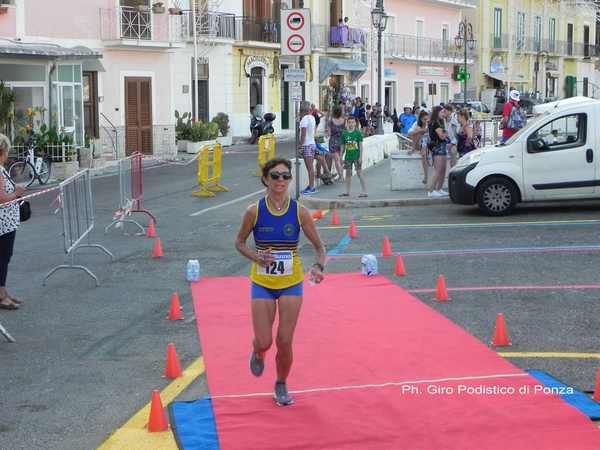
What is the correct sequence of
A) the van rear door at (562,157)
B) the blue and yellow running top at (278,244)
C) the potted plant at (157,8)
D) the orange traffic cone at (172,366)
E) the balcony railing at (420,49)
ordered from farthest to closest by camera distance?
the balcony railing at (420,49) < the potted plant at (157,8) < the van rear door at (562,157) < the orange traffic cone at (172,366) < the blue and yellow running top at (278,244)

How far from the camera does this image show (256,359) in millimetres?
7109

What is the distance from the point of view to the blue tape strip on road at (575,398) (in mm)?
6637

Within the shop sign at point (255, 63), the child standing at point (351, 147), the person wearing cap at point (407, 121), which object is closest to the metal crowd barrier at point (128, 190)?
the child standing at point (351, 147)

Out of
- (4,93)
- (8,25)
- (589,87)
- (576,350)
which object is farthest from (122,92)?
(589,87)

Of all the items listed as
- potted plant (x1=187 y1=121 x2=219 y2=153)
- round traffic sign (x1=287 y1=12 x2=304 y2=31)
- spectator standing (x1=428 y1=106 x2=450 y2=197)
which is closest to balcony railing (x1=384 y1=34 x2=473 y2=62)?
potted plant (x1=187 y1=121 x2=219 y2=153)

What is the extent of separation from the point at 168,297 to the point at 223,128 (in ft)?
100

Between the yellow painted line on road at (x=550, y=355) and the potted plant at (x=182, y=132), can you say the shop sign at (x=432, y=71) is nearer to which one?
the potted plant at (x=182, y=132)

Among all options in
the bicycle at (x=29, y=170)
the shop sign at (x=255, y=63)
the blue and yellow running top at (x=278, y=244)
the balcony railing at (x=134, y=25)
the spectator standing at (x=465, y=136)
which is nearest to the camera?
the blue and yellow running top at (x=278, y=244)

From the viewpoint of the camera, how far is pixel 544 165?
16625mm

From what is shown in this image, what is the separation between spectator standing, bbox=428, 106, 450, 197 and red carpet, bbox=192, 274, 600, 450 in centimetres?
849

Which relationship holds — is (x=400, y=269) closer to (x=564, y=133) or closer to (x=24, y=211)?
(x=24, y=211)

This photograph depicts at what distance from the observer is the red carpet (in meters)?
6.28

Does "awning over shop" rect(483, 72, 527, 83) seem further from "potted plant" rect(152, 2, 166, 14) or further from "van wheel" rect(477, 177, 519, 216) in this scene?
"van wheel" rect(477, 177, 519, 216)

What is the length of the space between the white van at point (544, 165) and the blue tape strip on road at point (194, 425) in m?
10.6
